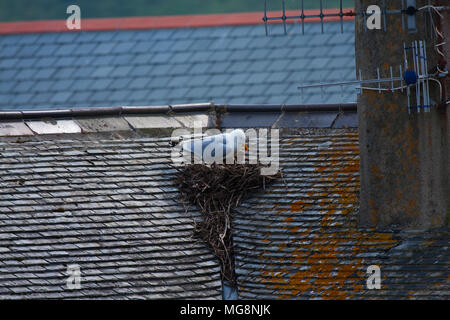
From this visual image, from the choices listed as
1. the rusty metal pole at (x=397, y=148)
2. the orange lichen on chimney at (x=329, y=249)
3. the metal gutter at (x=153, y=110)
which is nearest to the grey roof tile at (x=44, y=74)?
the metal gutter at (x=153, y=110)

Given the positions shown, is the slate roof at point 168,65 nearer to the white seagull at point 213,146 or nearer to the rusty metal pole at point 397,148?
the white seagull at point 213,146

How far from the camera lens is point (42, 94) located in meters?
24.8

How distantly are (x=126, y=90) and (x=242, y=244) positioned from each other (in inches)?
528

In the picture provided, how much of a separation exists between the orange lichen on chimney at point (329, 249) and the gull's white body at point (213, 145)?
39.1 inches

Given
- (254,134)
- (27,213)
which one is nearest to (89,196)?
(27,213)

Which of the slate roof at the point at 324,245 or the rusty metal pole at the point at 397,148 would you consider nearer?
the slate roof at the point at 324,245

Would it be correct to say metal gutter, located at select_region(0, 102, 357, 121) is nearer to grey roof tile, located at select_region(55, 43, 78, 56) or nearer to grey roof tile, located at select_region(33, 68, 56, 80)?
grey roof tile, located at select_region(33, 68, 56, 80)

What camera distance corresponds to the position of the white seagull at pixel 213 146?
12391mm

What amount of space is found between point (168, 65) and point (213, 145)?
41.8 feet

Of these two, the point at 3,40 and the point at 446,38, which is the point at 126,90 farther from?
the point at 446,38

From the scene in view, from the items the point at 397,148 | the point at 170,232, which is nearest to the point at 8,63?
the point at 170,232

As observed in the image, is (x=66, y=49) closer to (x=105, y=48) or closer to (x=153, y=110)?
(x=105, y=48)
